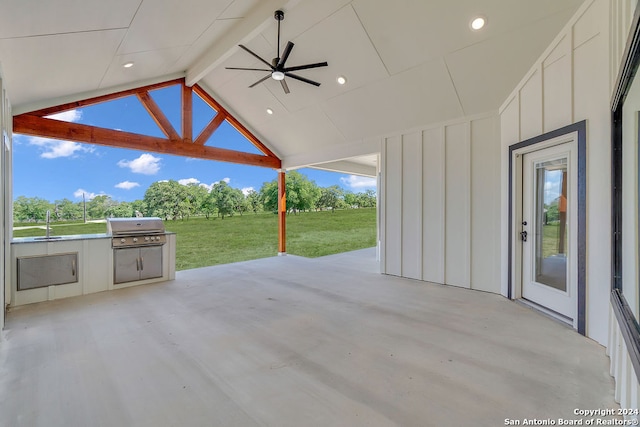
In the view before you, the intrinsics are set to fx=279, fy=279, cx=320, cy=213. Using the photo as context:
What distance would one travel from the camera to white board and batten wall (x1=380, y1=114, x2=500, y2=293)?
4199 millimetres

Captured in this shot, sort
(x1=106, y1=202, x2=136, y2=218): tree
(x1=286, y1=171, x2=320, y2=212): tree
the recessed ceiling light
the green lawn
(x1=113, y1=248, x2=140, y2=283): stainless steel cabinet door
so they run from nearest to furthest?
the recessed ceiling light, (x1=113, y1=248, x2=140, y2=283): stainless steel cabinet door, (x1=106, y1=202, x2=136, y2=218): tree, the green lawn, (x1=286, y1=171, x2=320, y2=212): tree

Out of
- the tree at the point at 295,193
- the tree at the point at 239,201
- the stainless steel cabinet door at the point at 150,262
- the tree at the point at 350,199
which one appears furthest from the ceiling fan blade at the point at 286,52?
the tree at the point at 350,199

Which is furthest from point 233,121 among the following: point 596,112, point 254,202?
point 596,112

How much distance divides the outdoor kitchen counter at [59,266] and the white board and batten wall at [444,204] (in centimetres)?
472

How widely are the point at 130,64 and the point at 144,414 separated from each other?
4607mm

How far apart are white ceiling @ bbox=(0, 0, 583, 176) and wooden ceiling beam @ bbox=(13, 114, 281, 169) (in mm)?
247

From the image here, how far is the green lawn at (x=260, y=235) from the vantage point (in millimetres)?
7832

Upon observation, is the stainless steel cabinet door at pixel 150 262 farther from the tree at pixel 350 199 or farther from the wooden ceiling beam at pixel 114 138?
the tree at pixel 350 199

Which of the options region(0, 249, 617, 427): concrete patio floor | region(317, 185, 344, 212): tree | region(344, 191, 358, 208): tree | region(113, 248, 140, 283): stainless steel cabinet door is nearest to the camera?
region(0, 249, 617, 427): concrete patio floor

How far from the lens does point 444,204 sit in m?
4.61

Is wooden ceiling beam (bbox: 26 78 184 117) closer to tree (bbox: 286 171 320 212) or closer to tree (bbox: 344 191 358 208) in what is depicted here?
tree (bbox: 286 171 320 212)

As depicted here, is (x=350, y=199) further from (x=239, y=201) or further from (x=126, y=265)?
(x=126, y=265)

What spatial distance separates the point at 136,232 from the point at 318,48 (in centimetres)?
417

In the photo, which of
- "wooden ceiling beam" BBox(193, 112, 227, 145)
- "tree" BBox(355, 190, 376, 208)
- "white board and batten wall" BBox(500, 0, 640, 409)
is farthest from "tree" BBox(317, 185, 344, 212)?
"white board and batten wall" BBox(500, 0, 640, 409)
